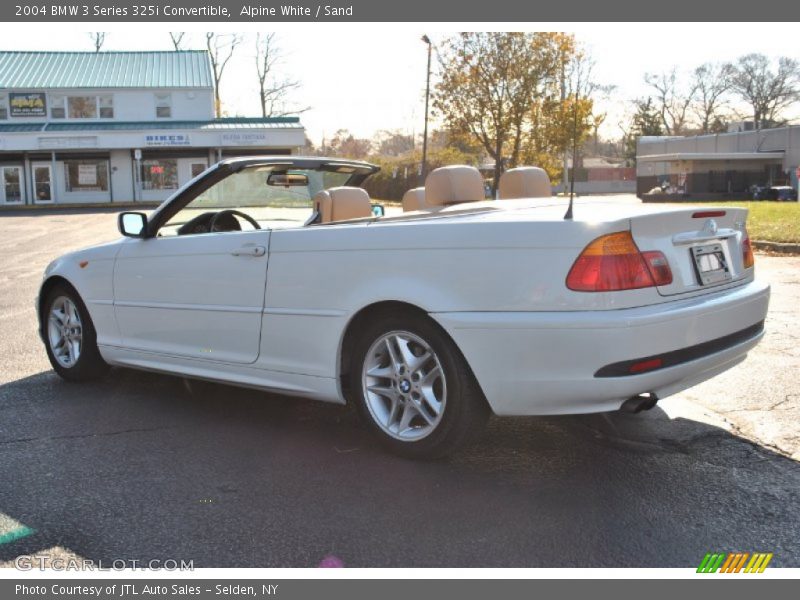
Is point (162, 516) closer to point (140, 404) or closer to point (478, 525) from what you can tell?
point (478, 525)

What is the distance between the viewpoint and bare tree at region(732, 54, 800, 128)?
72.0 metres

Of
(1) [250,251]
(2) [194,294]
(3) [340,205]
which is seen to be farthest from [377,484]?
(3) [340,205]

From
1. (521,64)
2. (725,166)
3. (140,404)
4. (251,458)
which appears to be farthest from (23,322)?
(725,166)

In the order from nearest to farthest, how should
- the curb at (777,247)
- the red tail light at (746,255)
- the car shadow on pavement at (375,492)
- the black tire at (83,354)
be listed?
1. the car shadow on pavement at (375,492)
2. the red tail light at (746,255)
3. the black tire at (83,354)
4. the curb at (777,247)

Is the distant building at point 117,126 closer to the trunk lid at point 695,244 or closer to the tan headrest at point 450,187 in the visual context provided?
the tan headrest at point 450,187

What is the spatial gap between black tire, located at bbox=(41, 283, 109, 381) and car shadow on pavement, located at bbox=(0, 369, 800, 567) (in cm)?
68

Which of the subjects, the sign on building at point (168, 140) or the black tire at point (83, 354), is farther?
the sign on building at point (168, 140)

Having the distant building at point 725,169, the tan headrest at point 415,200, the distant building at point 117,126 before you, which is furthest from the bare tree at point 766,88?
the tan headrest at point 415,200

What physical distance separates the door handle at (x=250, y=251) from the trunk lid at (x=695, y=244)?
2.01m

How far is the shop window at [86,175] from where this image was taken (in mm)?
44469

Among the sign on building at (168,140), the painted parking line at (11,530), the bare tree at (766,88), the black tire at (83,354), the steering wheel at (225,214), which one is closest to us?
the painted parking line at (11,530)

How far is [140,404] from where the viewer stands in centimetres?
508

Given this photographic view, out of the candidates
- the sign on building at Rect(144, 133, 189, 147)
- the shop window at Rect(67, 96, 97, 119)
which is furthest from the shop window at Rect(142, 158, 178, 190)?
the shop window at Rect(67, 96, 97, 119)

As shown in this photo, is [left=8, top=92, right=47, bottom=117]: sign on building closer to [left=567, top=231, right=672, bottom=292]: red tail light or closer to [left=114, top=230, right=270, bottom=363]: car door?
[left=114, top=230, right=270, bottom=363]: car door
